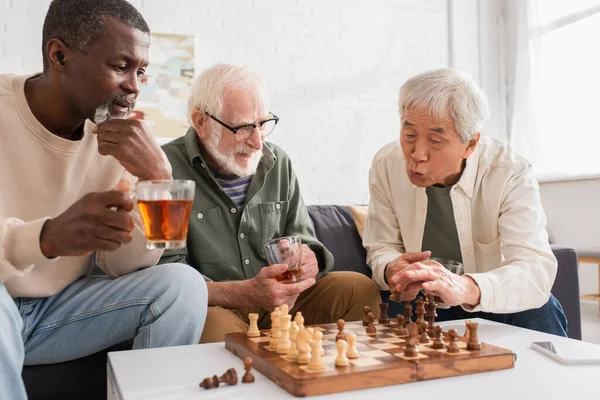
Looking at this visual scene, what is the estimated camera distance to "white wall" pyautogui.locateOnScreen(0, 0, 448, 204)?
5.00 metres

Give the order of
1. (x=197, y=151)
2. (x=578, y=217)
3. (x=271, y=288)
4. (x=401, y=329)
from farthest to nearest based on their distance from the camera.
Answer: (x=578, y=217)
(x=197, y=151)
(x=271, y=288)
(x=401, y=329)

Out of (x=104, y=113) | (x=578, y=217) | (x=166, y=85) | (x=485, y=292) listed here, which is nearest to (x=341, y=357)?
(x=485, y=292)

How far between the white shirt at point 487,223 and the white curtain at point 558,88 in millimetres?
3211

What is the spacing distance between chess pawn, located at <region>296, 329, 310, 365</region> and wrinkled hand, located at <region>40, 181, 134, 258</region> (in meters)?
0.41

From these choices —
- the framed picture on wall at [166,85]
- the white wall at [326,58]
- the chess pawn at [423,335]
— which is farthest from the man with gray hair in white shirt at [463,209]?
the white wall at [326,58]

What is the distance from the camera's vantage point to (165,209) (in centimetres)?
109

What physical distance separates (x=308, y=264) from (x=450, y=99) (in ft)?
2.44

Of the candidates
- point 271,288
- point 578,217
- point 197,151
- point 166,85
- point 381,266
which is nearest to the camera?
point 271,288

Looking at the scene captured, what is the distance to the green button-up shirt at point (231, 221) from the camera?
2.09 meters

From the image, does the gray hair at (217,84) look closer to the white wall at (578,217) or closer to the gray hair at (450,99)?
the gray hair at (450,99)

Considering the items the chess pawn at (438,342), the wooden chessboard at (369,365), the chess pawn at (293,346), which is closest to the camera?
the wooden chessboard at (369,365)

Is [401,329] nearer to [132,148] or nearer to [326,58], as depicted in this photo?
[132,148]

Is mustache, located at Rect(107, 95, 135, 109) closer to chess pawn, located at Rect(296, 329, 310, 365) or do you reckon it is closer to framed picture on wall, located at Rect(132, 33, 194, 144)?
chess pawn, located at Rect(296, 329, 310, 365)

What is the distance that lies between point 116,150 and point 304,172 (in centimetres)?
382
